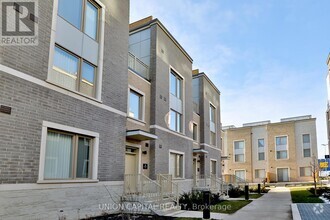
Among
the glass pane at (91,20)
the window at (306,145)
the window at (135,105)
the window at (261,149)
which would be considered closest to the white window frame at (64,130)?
the window at (135,105)

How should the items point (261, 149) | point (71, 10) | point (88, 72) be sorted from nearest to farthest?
point (71, 10) < point (88, 72) < point (261, 149)

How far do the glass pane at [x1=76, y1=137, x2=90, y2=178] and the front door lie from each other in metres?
41.9

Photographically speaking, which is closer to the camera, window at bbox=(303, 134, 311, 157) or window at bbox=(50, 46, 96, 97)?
window at bbox=(50, 46, 96, 97)

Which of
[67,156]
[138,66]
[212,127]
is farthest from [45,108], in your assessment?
[212,127]

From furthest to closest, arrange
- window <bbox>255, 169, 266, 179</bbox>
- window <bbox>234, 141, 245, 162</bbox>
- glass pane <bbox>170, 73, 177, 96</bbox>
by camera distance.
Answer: window <bbox>234, 141, 245, 162</bbox> → window <bbox>255, 169, 266, 179</bbox> → glass pane <bbox>170, 73, 177, 96</bbox>

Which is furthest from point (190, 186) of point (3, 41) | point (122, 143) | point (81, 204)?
point (3, 41)

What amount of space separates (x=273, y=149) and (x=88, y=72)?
41.9 meters

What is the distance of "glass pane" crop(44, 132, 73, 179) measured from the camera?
922cm

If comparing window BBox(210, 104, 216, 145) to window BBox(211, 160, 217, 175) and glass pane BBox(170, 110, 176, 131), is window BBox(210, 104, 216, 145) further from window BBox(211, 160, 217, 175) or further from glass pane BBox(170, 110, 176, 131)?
glass pane BBox(170, 110, 176, 131)

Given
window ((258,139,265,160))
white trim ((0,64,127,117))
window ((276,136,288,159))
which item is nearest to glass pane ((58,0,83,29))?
white trim ((0,64,127,117))

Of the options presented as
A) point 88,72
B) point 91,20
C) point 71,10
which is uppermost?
point 91,20

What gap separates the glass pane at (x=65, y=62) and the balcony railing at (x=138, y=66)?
5.27 metres

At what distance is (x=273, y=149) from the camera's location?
4703 cm

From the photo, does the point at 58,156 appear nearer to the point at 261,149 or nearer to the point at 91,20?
the point at 91,20
